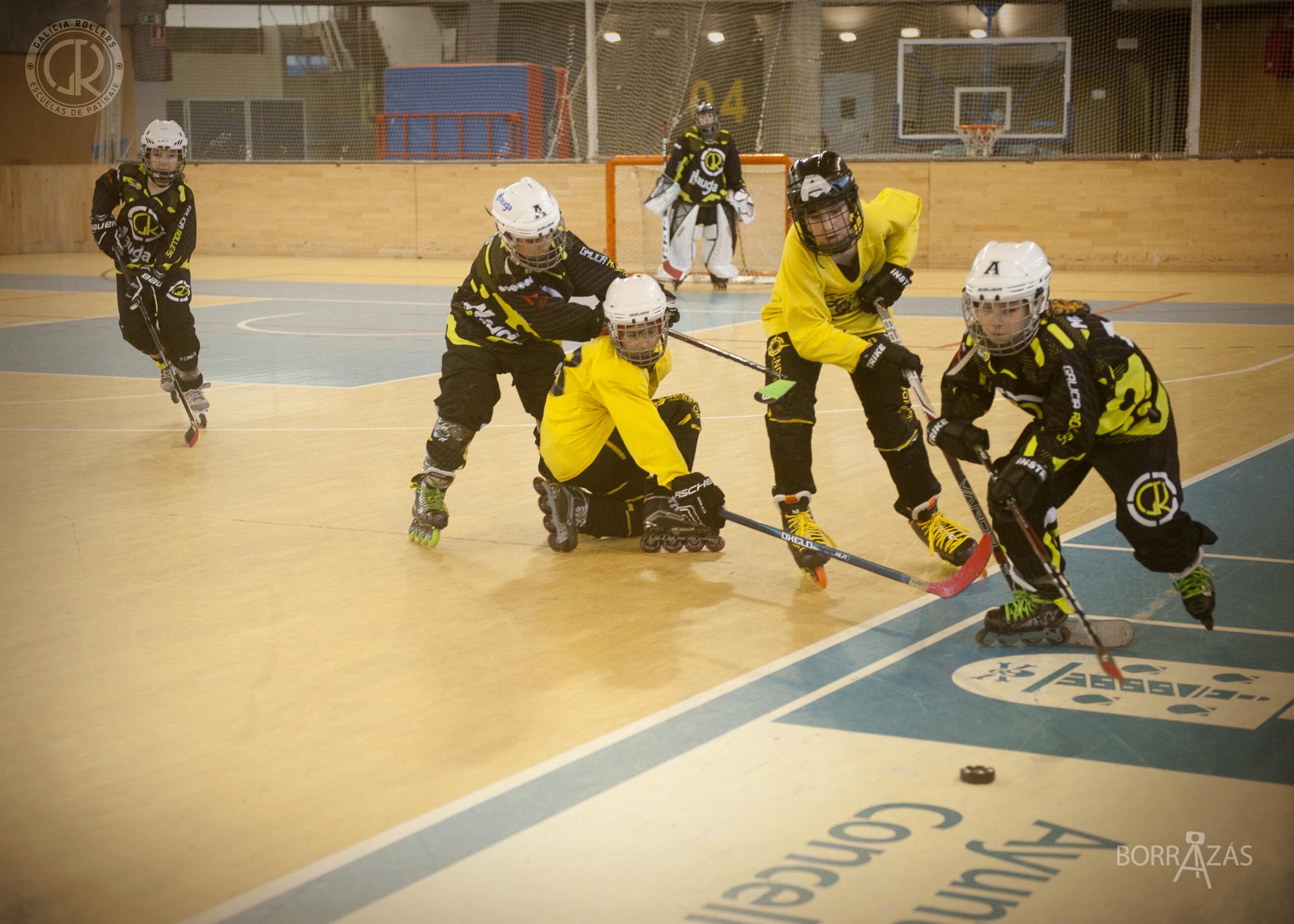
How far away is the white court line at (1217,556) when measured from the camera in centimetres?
503

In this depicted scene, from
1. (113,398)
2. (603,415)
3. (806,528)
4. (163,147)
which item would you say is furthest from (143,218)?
(806,528)

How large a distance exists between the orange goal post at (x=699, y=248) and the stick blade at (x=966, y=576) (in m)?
12.8

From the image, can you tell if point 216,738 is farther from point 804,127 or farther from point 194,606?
point 804,127

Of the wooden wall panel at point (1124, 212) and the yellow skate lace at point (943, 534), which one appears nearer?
the yellow skate lace at point (943, 534)

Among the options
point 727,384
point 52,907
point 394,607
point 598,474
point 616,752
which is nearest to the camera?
point 52,907

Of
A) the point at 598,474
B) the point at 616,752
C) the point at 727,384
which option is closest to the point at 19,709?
the point at 616,752

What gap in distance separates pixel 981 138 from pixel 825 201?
15764 mm

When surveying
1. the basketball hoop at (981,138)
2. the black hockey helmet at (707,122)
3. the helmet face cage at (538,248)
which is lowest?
the helmet face cage at (538,248)

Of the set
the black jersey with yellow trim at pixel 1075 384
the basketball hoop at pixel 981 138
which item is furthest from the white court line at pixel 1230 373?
the basketball hoop at pixel 981 138

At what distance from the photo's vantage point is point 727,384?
9.40 metres

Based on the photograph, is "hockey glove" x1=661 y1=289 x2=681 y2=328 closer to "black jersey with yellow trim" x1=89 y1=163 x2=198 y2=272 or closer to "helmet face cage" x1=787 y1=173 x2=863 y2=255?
"helmet face cage" x1=787 y1=173 x2=863 y2=255

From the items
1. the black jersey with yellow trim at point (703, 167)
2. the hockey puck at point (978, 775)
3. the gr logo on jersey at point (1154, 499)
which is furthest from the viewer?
the black jersey with yellow trim at point (703, 167)

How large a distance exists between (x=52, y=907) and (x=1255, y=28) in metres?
22.4

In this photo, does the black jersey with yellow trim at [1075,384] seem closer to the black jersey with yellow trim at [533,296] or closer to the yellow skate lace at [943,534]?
the yellow skate lace at [943,534]
